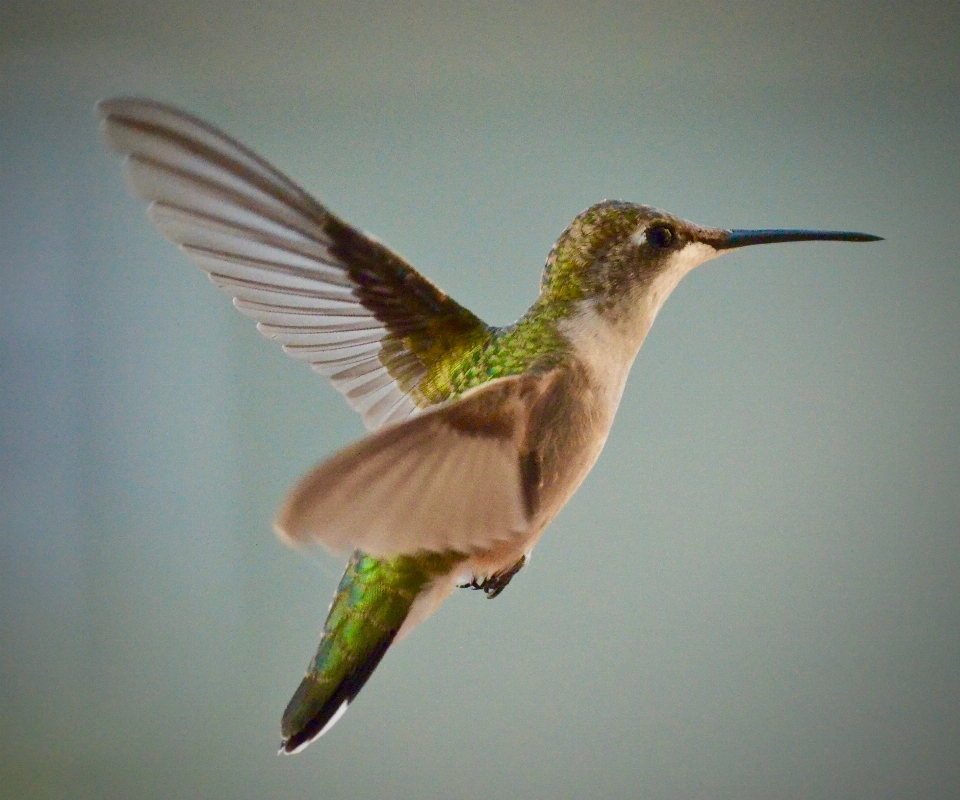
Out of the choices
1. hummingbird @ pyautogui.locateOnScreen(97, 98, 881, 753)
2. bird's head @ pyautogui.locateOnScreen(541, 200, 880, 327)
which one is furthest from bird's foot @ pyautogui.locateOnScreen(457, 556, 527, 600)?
bird's head @ pyautogui.locateOnScreen(541, 200, 880, 327)

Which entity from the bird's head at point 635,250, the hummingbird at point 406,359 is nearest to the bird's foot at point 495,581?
the hummingbird at point 406,359

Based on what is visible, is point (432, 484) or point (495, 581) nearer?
point (432, 484)

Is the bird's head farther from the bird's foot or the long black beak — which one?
the bird's foot

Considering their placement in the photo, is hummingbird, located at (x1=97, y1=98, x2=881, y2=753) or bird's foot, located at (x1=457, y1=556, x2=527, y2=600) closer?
hummingbird, located at (x1=97, y1=98, x2=881, y2=753)

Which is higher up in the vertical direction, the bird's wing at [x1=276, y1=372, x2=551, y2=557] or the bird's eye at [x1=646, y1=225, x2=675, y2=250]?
the bird's eye at [x1=646, y1=225, x2=675, y2=250]

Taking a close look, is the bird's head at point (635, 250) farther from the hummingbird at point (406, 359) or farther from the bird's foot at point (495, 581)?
the bird's foot at point (495, 581)

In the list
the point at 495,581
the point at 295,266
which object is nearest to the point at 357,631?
the point at 495,581

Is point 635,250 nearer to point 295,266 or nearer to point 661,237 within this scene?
point 661,237

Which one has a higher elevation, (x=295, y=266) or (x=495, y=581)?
(x=295, y=266)
